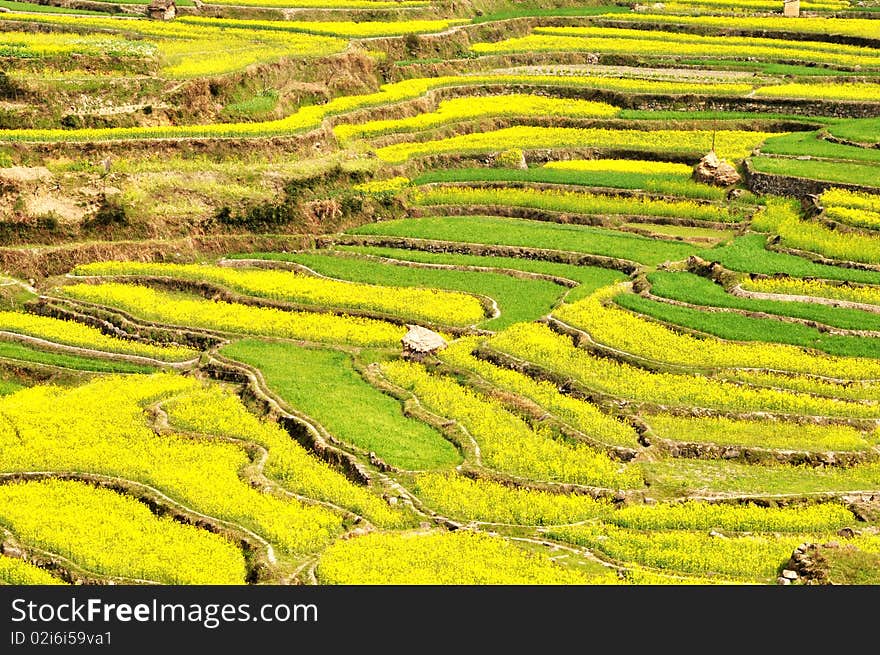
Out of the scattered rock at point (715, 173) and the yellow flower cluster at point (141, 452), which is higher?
the scattered rock at point (715, 173)

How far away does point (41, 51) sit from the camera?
51.9 m

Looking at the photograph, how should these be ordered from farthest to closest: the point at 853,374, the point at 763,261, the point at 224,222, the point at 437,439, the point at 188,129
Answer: the point at 188,129 < the point at 224,222 < the point at 763,261 < the point at 853,374 < the point at 437,439

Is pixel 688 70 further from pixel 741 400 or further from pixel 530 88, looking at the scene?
pixel 741 400

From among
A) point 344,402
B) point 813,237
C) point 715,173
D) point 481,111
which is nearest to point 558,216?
point 715,173

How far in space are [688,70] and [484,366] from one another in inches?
1389

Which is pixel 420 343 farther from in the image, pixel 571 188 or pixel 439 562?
pixel 571 188

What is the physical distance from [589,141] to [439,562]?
108 feet

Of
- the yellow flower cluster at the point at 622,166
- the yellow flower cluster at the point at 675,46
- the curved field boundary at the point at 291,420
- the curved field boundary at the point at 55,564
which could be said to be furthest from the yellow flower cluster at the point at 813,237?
the curved field boundary at the point at 55,564

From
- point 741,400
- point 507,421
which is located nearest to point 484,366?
point 507,421

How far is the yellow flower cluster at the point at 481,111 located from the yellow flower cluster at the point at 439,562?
29782 mm

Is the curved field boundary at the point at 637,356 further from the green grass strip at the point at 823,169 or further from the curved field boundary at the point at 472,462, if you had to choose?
the green grass strip at the point at 823,169

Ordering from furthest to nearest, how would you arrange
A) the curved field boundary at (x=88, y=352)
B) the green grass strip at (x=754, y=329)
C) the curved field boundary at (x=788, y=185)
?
the curved field boundary at (x=788, y=185) < the curved field boundary at (x=88, y=352) < the green grass strip at (x=754, y=329)

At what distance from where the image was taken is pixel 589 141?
54.9 metres

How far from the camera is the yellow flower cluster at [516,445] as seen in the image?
28297 millimetres
